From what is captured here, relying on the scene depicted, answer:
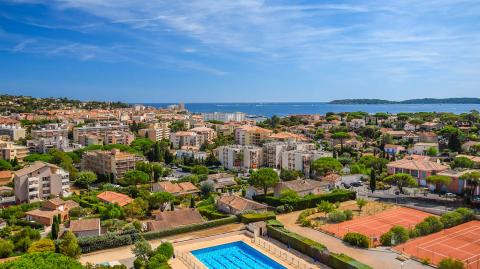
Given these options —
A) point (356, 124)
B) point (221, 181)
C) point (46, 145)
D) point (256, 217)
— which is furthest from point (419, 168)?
point (46, 145)

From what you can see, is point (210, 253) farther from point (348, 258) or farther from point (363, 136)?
point (363, 136)

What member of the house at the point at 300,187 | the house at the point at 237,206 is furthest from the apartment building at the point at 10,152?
the house at the point at 300,187

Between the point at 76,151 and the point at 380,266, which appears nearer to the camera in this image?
the point at 380,266

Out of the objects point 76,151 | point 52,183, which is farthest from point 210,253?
point 76,151

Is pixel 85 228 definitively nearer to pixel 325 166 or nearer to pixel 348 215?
pixel 348 215

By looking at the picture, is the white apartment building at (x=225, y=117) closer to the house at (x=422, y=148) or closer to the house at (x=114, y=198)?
the house at (x=422, y=148)

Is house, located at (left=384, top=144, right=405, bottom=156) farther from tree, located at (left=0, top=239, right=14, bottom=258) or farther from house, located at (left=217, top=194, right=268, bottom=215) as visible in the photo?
tree, located at (left=0, top=239, right=14, bottom=258)
